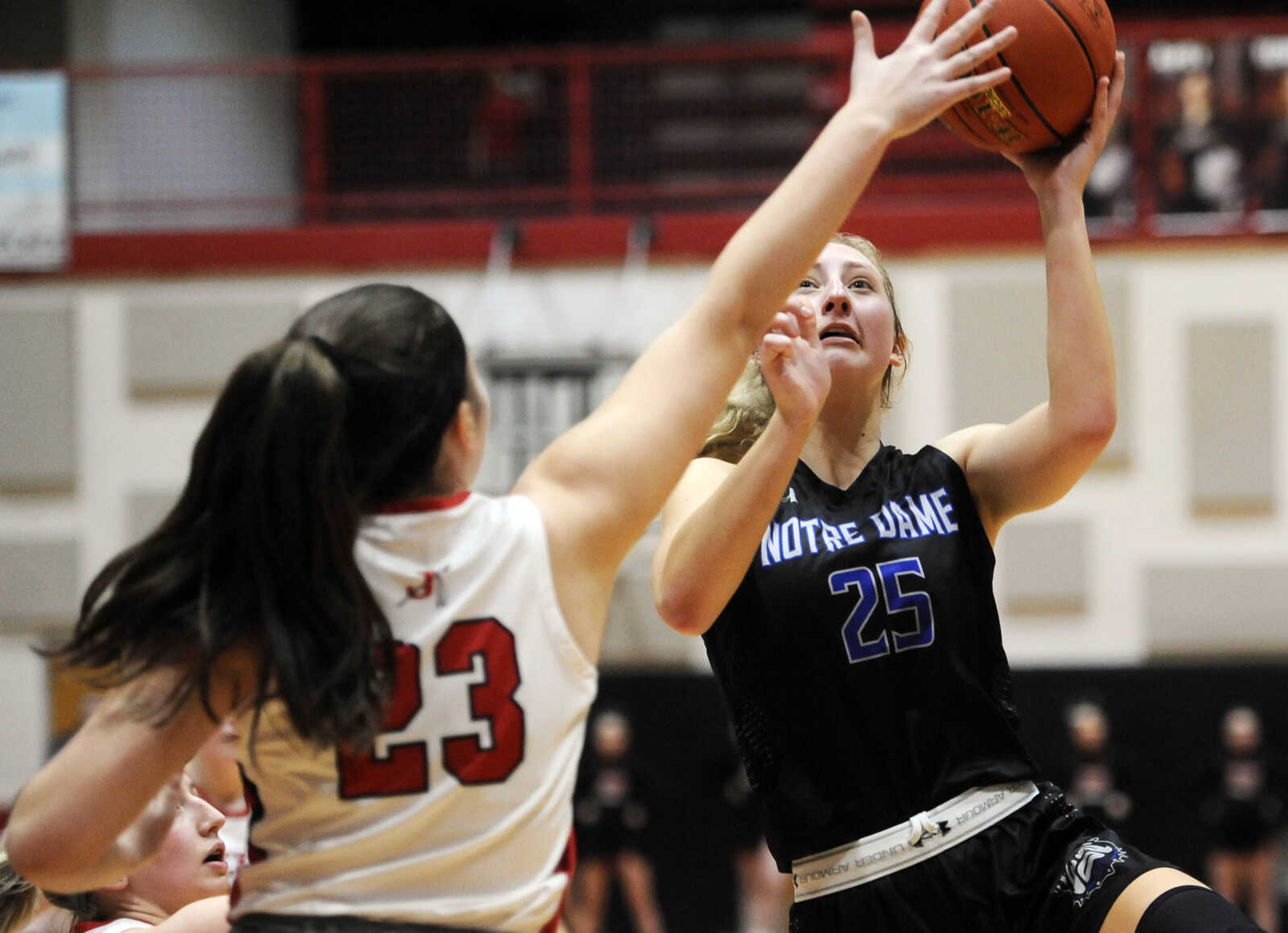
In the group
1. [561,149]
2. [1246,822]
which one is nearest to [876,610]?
[1246,822]

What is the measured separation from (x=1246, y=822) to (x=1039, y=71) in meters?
6.42

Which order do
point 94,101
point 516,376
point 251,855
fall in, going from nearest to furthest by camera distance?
point 251,855, point 516,376, point 94,101

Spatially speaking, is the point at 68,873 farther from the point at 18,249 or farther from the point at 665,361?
the point at 18,249

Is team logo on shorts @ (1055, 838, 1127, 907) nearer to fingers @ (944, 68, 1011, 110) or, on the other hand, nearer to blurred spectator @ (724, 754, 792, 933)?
fingers @ (944, 68, 1011, 110)

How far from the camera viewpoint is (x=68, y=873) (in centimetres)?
152

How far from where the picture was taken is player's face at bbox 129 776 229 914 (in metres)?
2.44

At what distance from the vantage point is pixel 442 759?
1.57 metres

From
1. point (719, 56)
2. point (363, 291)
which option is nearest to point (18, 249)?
point (719, 56)

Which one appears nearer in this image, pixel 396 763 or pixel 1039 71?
pixel 396 763

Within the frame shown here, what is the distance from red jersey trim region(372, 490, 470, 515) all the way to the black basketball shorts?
3.93 ft

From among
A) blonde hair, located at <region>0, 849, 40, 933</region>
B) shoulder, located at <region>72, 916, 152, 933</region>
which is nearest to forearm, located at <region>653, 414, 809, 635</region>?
shoulder, located at <region>72, 916, 152, 933</region>

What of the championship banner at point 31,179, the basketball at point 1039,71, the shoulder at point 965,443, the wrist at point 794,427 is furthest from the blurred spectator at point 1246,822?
the championship banner at point 31,179

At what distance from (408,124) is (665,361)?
28.5 feet

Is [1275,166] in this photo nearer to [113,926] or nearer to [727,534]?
[727,534]
